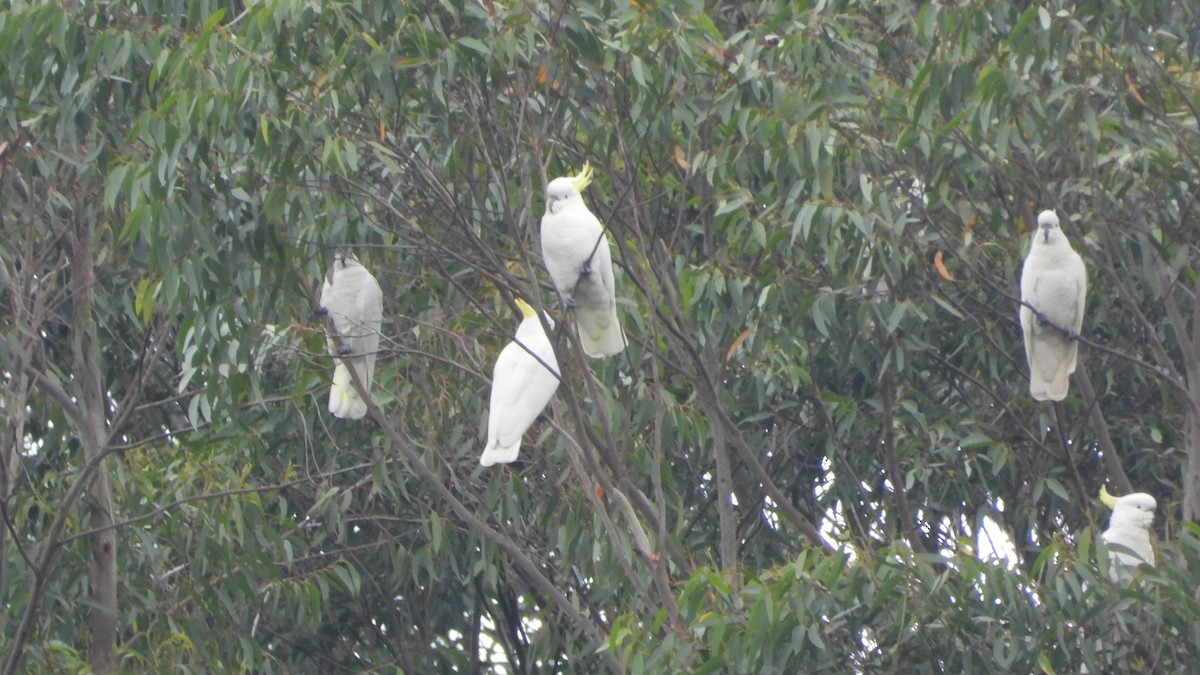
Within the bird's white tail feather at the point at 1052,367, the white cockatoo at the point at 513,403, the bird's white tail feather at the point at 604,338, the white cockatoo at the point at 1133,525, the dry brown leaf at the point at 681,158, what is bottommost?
the white cockatoo at the point at 1133,525

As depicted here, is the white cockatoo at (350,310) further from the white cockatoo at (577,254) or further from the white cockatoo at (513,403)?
the white cockatoo at (577,254)

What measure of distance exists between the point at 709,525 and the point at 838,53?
1.52m

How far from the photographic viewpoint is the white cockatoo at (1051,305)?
4133 mm

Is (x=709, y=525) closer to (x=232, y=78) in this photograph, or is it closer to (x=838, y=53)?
(x=838, y=53)

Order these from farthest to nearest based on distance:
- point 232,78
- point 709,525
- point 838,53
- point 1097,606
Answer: point 709,525
point 838,53
point 232,78
point 1097,606

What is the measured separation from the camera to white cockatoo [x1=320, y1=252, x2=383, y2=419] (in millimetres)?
4230

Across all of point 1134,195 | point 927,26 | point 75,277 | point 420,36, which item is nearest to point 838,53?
point 927,26

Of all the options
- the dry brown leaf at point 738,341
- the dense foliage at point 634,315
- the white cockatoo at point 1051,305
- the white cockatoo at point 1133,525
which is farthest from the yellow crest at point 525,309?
the white cockatoo at point 1133,525

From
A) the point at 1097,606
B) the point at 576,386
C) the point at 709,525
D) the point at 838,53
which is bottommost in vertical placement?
the point at 1097,606

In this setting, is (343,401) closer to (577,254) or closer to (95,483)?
(95,483)

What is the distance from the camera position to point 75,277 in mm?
4461

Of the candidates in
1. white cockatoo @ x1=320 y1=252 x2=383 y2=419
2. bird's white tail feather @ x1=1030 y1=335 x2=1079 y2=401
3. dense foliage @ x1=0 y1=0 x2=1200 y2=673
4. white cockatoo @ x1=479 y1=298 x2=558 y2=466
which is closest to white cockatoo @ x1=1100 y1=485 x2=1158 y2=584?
dense foliage @ x1=0 y1=0 x2=1200 y2=673

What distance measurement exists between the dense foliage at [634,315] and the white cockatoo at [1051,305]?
0.13m

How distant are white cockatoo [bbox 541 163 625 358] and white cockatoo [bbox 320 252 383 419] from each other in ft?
1.88
